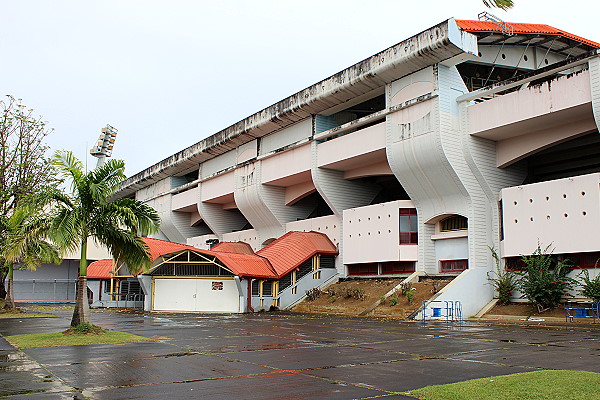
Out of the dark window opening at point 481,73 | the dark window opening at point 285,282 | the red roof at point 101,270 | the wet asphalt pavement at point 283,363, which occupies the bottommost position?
the wet asphalt pavement at point 283,363

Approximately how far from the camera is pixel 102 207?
1794 cm

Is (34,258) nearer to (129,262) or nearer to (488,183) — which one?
(129,262)

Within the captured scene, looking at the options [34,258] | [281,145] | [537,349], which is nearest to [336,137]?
[281,145]

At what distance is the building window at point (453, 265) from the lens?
1196 inches

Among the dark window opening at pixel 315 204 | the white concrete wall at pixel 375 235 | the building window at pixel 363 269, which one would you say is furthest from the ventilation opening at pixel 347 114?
the building window at pixel 363 269

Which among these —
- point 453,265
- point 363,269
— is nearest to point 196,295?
point 363,269

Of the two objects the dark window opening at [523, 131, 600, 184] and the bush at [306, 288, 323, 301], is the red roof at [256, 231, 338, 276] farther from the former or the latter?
the dark window opening at [523, 131, 600, 184]

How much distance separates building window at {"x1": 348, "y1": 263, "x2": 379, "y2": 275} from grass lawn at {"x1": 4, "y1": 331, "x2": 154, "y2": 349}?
781 inches

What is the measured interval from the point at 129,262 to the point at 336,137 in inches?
803

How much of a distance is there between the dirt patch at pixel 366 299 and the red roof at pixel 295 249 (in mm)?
2322

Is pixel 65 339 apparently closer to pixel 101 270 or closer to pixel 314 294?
pixel 314 294

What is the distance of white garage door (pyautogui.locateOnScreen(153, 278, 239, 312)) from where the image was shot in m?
34.2

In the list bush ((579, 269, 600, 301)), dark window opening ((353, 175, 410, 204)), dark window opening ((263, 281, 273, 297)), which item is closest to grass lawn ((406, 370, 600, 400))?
bush ((579, 269, 600, 301))

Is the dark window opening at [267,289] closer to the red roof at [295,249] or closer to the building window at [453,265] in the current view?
the red roof at [295,249]
